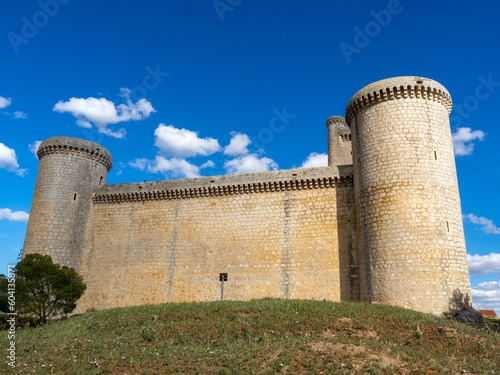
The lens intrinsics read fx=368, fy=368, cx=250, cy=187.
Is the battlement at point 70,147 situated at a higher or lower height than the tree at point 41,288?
higher

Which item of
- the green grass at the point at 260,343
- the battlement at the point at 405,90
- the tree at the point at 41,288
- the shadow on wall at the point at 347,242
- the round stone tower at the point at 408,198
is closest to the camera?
the green grass at the point at 260,343

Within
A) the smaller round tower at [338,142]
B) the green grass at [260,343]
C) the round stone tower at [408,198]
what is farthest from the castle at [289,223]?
the smaller round tower at [338,142]

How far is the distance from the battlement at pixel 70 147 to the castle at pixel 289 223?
2.7 inches

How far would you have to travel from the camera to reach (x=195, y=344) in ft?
30.3

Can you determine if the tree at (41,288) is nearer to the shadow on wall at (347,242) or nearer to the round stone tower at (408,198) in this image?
the shadow on wall at (347,242)

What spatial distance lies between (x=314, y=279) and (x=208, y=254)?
18.1 ft

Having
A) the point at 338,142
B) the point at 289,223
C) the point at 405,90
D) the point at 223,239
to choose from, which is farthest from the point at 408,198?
the point at 338,142

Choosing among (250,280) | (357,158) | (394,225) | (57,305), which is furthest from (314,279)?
(57,305)

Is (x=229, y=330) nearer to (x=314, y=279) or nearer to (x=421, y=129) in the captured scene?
(x=314, y=279)

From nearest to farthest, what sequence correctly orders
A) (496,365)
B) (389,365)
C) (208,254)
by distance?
(389,365)
(496,365)
(208,254)

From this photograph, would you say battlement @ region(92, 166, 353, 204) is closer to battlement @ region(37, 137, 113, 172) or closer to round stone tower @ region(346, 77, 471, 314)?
round stone tower @ region(346, 77, 471, 314)

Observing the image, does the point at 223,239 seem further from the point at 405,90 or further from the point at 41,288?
the point at 405,90

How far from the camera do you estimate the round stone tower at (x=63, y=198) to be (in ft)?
A: 65.3

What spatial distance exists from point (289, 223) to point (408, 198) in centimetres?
569
